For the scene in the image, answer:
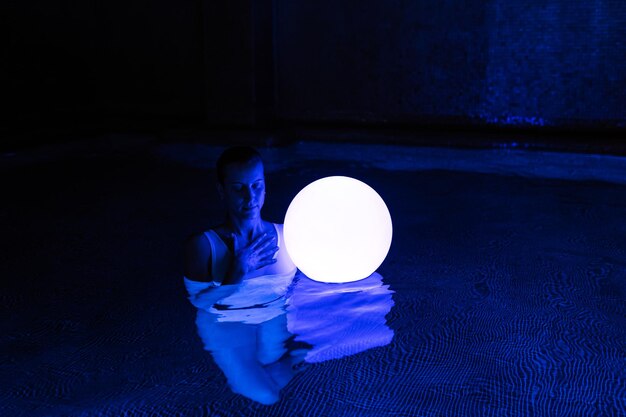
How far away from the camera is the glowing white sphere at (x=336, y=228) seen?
2.82 meters

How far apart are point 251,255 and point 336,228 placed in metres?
0.42

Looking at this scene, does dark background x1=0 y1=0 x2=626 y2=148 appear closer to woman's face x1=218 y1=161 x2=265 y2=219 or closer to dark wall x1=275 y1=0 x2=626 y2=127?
dark wall x1=275 y1=0 x2=626 y2=127

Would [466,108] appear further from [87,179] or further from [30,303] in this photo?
[30,303]

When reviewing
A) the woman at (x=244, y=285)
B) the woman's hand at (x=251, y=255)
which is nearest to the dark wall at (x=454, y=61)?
the woman at (x=244, y=285)

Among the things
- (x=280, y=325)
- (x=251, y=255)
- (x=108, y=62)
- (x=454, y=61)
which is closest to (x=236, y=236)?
(x=251, y=255)

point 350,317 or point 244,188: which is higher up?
point 244,188

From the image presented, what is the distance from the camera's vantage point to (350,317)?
10.7ft

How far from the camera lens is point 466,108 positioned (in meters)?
9.20

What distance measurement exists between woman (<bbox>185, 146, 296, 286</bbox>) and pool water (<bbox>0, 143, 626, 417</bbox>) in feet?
1.01

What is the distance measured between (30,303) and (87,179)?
3526 millimetres

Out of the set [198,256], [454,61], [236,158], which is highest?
[454,61]

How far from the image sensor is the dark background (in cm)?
860

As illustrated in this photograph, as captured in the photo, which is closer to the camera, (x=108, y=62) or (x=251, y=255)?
(x=251, y=255)

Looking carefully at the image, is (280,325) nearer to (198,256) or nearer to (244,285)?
(244,285)
